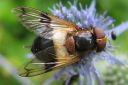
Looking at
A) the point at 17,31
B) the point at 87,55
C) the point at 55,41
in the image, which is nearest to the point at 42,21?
the point at 55,41

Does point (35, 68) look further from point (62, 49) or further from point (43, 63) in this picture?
point (62, 49)

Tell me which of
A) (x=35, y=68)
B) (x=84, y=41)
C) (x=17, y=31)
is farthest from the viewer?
Result: (x=17, y=31)

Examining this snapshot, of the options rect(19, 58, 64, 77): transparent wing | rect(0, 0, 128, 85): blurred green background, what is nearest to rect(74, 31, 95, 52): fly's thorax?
rect(19, 58, 64, 77): transparent wing

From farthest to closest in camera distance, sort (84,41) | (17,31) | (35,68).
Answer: (17,31)
(84,41)
(35,68)

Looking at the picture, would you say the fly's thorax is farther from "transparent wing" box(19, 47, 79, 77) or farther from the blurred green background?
the blurred green background

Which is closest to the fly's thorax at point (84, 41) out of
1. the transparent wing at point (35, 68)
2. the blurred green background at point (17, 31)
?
the transparent wing at point (35, 68)

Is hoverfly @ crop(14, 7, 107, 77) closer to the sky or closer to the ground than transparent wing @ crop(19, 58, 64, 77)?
closer to the sky

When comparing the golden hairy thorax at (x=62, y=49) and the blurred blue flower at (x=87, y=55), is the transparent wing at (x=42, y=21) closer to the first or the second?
the golden hairy thorax at (x=62, y=49)

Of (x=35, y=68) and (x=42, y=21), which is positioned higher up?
(x=42, y=21)

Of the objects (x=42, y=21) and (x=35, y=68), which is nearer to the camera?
(x=35, y=68)
